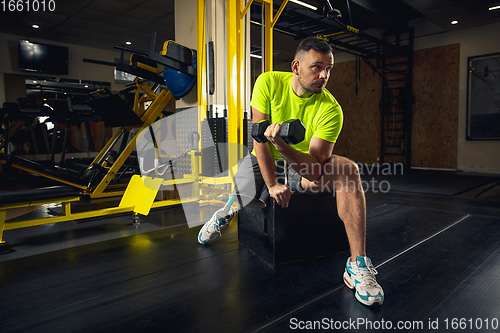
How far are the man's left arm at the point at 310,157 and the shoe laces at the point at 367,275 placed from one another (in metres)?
0.44

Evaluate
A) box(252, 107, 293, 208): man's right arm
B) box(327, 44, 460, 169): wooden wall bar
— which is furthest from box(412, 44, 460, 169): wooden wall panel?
box(252, 107, 293, 208): man's right arm

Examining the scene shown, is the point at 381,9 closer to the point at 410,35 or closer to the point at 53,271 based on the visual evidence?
the point at 410,35

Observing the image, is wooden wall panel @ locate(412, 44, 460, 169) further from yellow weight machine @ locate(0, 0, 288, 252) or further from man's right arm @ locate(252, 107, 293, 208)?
man's right arm @ locate(252, 107, 293, 208)

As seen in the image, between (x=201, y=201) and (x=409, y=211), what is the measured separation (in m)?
2.00

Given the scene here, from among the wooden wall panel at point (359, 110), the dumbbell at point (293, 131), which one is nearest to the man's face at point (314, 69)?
the dumbbell at point (293, 131)

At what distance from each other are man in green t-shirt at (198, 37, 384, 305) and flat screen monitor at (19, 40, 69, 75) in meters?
6.94

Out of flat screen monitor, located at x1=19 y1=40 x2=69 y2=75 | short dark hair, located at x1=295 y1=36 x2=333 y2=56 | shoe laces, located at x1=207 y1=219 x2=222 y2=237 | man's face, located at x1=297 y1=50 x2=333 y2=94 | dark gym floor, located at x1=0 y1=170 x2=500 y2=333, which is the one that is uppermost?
flat screen monitor, located at x1=19 y1=40 x2=69 y2=75

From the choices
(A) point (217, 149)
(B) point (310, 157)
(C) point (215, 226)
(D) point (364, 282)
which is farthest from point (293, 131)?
(A) point (217, 149)

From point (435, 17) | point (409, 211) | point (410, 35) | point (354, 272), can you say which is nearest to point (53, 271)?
point (354, 272)

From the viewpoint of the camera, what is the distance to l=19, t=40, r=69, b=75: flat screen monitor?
6422mm

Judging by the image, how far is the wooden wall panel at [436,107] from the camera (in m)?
6.55

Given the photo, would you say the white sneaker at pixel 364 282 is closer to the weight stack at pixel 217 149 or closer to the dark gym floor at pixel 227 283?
the dark gym floor at pixel 227 283

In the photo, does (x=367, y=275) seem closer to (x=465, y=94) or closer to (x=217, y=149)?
(x=217, y=149)

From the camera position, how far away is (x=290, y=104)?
60.9 inches
